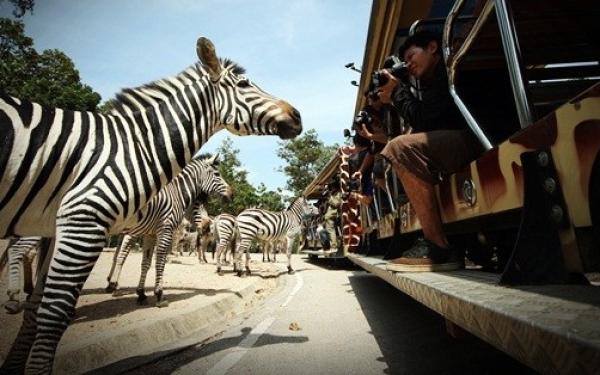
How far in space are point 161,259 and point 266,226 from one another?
23.5 feet

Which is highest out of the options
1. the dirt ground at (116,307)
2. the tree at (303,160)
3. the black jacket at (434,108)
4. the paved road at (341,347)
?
the tree at (303,160)

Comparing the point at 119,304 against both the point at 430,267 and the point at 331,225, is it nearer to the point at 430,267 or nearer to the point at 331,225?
the point at 430,267

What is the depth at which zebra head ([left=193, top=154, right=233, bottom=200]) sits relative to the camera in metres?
8.55

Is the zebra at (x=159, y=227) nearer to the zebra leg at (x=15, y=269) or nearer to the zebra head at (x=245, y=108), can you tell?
the zebra leg at (x=15, y=269)

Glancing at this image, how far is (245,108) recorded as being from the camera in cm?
357

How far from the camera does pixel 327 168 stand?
12969mm

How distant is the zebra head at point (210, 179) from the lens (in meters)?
8.55

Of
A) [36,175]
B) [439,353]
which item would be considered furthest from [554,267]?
[36,175]

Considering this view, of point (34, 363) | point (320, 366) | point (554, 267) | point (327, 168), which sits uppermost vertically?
point (327, 168)

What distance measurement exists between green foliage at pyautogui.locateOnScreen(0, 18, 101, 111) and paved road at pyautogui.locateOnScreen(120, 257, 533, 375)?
18.3 meters

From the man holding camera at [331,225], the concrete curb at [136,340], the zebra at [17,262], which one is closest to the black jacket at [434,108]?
the concrete curb at [136,340]

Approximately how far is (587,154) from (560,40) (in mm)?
2688

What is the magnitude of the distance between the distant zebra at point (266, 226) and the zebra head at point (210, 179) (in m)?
1.71

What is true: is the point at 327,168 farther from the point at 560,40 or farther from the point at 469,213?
the point at 469,213
